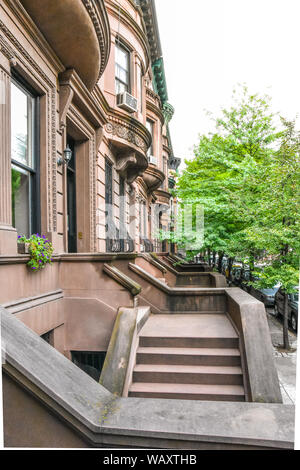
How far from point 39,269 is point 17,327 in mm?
1893

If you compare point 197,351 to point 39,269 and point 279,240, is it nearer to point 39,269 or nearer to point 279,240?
point 39,269

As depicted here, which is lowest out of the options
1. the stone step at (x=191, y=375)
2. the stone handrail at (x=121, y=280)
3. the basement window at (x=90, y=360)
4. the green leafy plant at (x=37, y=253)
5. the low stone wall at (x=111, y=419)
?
the basement window at (x=90, y=360)

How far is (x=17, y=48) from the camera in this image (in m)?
4.68

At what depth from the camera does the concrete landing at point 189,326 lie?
218 inches

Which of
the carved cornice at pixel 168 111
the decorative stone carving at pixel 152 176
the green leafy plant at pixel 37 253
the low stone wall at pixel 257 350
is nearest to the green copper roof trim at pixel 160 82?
the carved cornice at pixel 168 111

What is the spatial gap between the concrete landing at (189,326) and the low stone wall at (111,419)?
279 cm

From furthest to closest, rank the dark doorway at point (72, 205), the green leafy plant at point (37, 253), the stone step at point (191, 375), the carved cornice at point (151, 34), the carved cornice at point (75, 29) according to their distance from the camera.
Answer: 1. the carved cornice at point (151, 34)
2. the dark doorway at point (72, 205)
3. the carved cornice at point (75, 29)
4. the stone step at point (191, 375)
5. the green leafy plant at point (37, 253)

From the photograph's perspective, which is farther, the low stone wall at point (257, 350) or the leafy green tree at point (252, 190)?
the leafy green tree at point (252, 190)

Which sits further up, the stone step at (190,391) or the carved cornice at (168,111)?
the carved cornice at (168,111)

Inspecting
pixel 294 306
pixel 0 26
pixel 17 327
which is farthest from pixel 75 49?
pixel 294 306

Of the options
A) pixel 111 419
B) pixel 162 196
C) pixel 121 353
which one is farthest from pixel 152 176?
pixel 111 419

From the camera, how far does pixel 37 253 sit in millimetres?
4645

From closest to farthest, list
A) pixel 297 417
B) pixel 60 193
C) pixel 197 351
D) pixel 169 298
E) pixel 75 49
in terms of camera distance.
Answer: pixel 297 417 < pixel 197 351 < pixel 75 49 < pixel 60 193 < pixel 169 298

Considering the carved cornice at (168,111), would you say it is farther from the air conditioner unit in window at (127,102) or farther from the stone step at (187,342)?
the stone step at (187,342)
